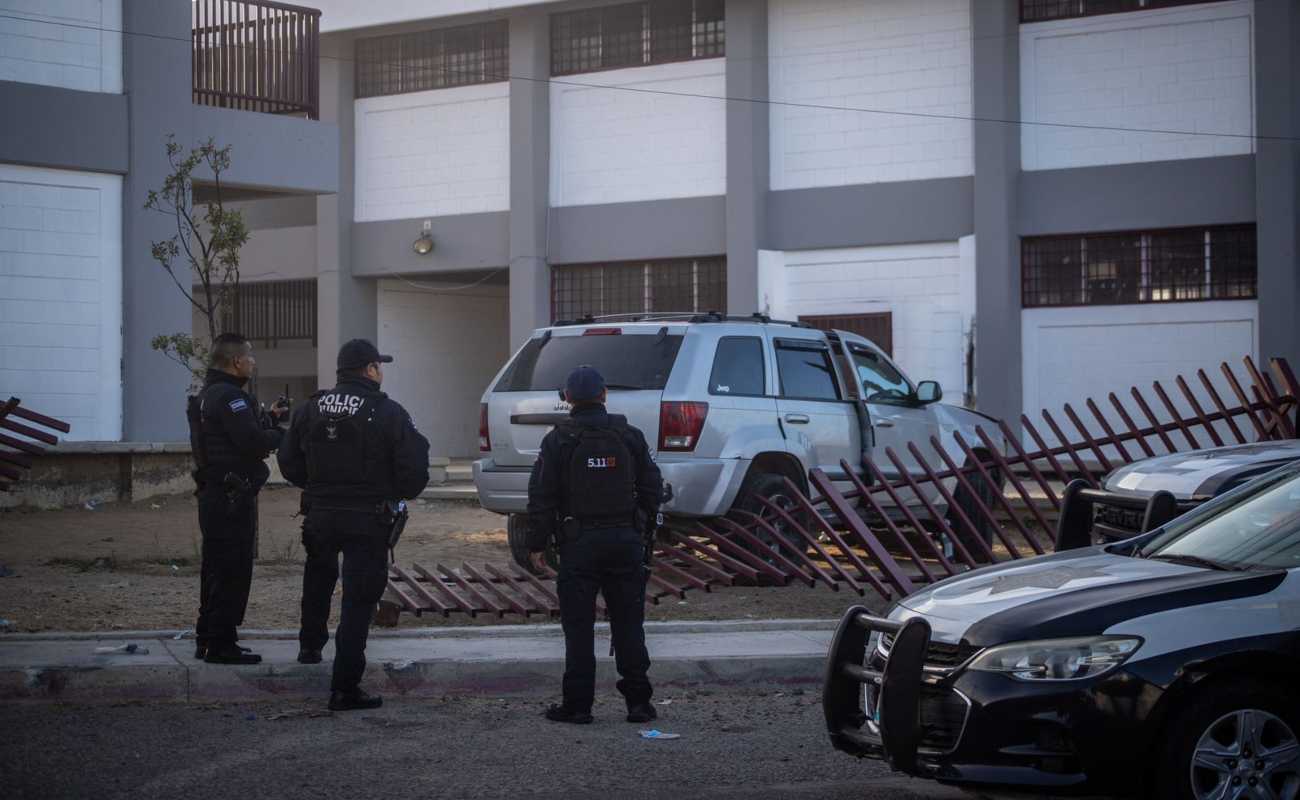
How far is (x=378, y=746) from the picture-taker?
20.9 feet

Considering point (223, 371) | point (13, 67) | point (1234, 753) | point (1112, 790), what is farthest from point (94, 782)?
point (13, 67)

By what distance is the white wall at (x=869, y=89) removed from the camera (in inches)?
806

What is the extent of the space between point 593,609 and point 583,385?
3.62ft

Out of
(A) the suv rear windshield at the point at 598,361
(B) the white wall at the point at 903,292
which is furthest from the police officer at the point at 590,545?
(B) the white wall at the point at 903,292

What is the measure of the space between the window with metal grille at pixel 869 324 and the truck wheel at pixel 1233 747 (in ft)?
53.6

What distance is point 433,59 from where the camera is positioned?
23.8 m

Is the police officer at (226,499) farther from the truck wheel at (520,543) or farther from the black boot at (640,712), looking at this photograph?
the truck wheel at (520,543)

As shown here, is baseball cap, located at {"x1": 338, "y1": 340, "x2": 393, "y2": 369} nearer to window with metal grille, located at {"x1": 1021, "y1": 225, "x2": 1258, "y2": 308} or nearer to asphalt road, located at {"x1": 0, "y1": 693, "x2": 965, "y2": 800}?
asphalt road, located at {"x1": 0, "y1": 693, "x2": 965, "y2": 800}

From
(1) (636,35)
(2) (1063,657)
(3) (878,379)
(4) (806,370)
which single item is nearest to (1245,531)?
(2) (1063,657)

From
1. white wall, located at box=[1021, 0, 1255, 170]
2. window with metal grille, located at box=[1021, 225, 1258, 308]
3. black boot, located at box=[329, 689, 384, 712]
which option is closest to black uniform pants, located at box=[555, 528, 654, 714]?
black boot, located at box=[329, 689, 384, 712]

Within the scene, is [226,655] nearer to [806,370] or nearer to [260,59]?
[806,370]

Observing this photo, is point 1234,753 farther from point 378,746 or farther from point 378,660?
point 378,660

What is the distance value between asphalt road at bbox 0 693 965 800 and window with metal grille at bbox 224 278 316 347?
64.8 ft

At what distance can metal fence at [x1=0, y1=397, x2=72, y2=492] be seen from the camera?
14414mm
